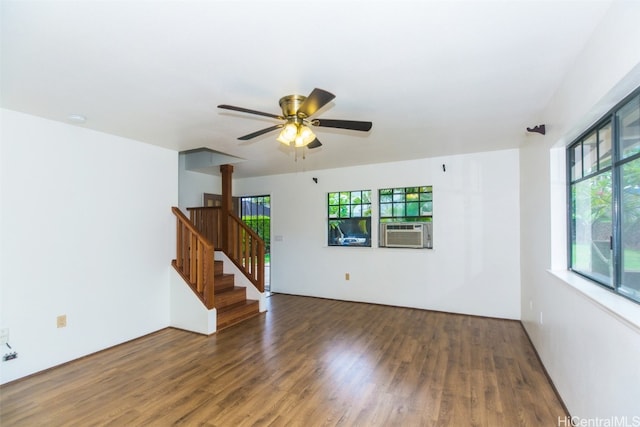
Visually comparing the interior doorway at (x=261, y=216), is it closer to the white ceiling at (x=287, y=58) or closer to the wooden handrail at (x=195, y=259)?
the wooden handrail at (x=195, y=259)

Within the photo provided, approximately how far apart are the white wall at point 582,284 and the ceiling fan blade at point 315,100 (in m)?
1.42

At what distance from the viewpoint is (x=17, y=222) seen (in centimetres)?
272

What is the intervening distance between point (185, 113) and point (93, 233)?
1793 millimetres

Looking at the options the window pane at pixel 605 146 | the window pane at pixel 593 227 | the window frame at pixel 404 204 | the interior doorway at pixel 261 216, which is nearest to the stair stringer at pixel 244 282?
the interior doorway at pixel 261 216

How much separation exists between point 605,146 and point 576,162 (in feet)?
1.79

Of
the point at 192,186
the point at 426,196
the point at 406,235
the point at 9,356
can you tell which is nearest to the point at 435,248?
the point at 406,235

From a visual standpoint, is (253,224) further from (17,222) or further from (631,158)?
(631,158)

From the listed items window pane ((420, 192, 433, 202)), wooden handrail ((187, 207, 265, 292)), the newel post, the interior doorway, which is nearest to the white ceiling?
window pane ((420, 192, 433, 202))

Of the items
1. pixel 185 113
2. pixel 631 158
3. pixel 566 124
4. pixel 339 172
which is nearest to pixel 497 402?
pixel 631 158

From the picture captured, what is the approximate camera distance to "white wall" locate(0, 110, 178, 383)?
271 centimetres

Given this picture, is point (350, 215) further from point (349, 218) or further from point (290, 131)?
point (290, 131)

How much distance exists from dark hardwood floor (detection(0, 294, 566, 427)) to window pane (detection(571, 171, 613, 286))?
1.10 metres

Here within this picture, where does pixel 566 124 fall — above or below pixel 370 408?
above

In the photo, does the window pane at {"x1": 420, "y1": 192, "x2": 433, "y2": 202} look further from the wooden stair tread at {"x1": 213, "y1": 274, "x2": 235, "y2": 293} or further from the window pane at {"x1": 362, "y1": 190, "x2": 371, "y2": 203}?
the wooden stair tread at {"x1": 213, "y1": 274, "x2": 235, "y2": 293}
